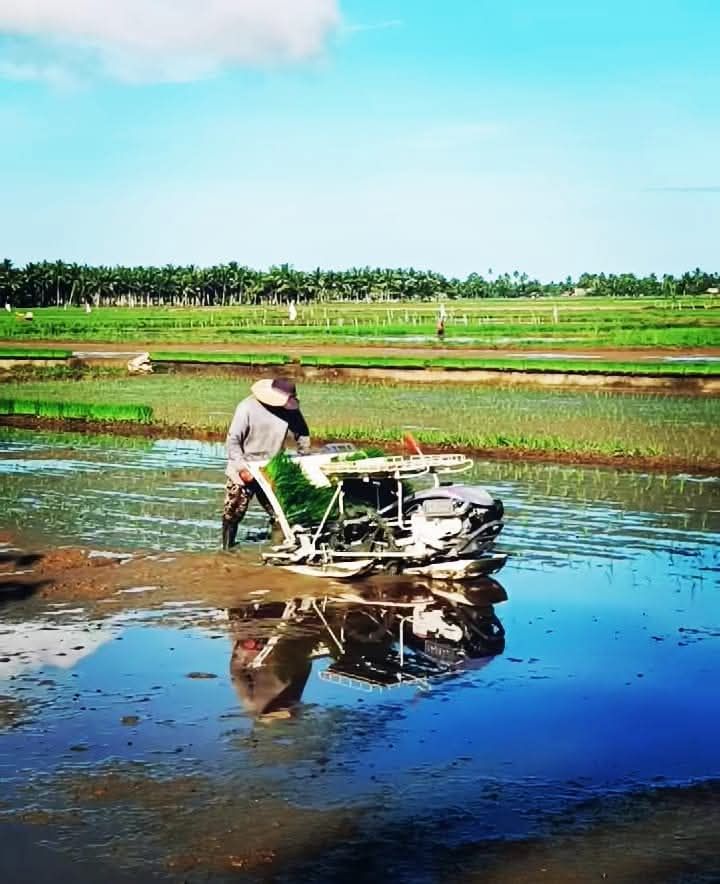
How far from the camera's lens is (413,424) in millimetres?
21578

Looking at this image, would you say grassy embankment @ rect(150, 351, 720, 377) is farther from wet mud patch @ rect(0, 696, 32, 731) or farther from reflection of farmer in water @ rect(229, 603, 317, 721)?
wet mud patch @ rect(0, 696, 32, 731)

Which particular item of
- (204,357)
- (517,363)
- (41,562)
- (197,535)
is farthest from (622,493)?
(204,357)

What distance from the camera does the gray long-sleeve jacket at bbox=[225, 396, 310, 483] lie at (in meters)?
10.2

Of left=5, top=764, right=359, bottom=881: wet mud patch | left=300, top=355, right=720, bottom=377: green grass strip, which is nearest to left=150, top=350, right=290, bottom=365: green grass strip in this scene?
left=300, top=355, right=720, bottom=377: green grass strip

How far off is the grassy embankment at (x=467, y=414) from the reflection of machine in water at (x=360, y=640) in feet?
27.3

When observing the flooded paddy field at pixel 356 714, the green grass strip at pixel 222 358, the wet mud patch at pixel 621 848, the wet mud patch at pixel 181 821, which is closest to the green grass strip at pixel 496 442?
the flooded paddy field at pixel 356 714

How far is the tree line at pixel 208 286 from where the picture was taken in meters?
111

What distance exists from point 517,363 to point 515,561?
1984 cm

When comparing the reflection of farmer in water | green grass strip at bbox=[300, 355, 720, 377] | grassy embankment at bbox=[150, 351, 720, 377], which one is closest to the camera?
the reflection of farmer in water

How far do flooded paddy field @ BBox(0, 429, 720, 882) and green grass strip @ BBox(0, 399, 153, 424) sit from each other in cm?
1164

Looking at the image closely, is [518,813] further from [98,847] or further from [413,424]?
[413,424]

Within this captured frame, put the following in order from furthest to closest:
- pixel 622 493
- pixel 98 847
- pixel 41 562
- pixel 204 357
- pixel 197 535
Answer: pixel 204 357
pixel 622 493
pixel 197 535
pixel 41 562
pixel 98 847

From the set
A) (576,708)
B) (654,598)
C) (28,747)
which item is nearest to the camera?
(28,747)

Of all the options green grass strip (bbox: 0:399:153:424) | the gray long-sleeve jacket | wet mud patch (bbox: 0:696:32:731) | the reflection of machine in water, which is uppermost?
the gray long-sleeve jacket
